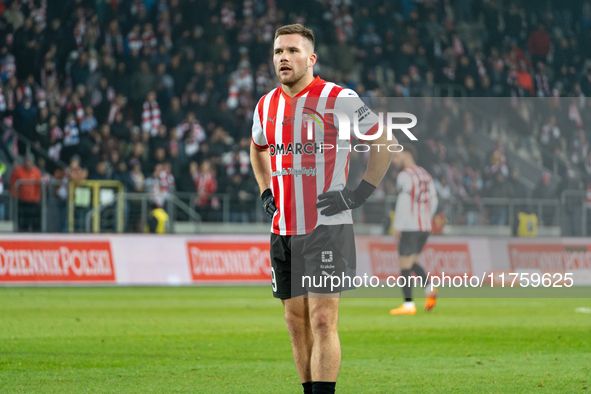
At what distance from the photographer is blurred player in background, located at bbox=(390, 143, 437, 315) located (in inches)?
460

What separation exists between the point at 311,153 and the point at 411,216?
7555 millimetres

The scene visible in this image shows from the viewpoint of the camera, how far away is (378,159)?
4.55 meters

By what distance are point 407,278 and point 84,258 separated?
7181mm

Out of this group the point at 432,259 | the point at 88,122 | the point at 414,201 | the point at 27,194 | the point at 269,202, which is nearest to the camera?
the point at 269,202

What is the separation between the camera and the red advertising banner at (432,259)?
17031 millimetres

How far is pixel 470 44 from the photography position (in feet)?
82.4

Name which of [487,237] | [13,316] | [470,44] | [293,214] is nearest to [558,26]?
[470,44]

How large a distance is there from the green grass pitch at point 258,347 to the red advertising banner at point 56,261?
1.87 meters

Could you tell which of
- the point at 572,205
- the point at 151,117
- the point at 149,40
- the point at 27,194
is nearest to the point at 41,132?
the point at 151,117

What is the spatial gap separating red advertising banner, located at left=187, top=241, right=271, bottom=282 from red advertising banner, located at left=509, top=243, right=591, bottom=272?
492 cm

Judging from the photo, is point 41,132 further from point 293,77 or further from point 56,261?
point 293,77

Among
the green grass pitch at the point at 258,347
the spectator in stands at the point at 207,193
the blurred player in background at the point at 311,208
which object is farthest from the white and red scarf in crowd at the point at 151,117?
the blurred player in background at the point at 311,208

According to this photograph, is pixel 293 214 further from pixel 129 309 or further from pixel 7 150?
pixel 7 150

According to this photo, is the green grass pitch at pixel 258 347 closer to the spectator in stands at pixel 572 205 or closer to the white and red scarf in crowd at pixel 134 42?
the spectator in stands at pixel 572 205
